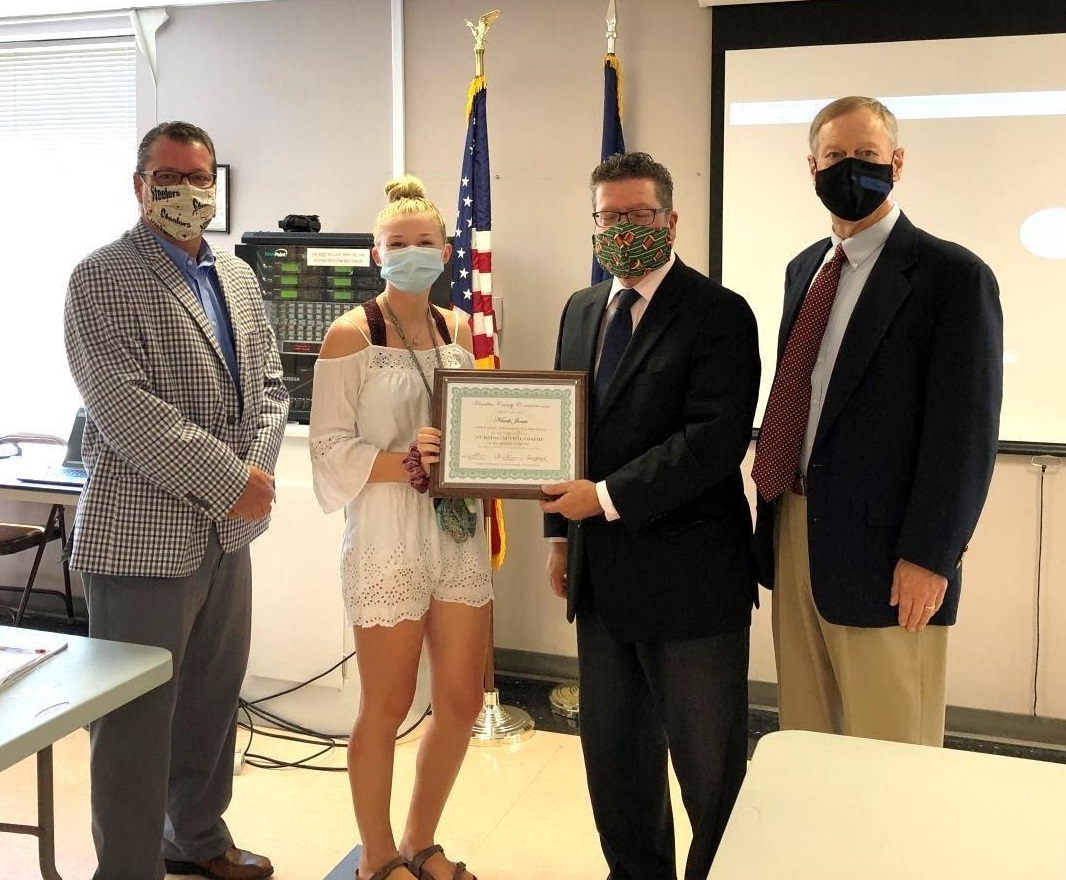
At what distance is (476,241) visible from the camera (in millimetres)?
3430

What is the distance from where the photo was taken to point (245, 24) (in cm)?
396

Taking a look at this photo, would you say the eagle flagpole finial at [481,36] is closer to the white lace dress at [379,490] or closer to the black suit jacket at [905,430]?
the white lace dress at [379,490]

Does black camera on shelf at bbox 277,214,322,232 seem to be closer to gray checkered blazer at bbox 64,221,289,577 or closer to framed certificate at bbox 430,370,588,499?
gray checkered blazer at bbox 64,221,289,577

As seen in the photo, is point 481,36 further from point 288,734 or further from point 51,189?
point 288,734

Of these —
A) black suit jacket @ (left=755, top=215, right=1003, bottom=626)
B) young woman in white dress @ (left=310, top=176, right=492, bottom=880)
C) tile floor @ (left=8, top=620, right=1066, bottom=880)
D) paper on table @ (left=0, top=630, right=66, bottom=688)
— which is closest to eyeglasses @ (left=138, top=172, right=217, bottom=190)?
young woman in white dress @ (left=310, top=176, right=492, bottom=880)

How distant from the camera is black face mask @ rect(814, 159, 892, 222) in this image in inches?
70.8

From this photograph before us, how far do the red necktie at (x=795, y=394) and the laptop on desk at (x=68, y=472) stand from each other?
2626mm

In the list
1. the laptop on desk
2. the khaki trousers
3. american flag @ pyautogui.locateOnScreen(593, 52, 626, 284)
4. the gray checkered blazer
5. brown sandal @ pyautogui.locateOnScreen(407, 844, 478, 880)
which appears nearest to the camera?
the khaki trousers

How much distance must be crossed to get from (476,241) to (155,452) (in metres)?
1.70

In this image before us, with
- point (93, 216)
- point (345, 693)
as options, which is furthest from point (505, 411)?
point (93, 216)

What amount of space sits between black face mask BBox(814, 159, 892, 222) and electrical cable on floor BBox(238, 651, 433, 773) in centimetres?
216

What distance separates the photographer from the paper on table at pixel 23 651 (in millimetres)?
1512

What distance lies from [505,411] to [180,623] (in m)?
0.85

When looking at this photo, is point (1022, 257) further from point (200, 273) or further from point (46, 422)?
point (46, 422)
